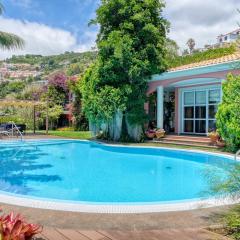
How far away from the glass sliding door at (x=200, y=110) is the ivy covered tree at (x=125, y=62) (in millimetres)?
3005

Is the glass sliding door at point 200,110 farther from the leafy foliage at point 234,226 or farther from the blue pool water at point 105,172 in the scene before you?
the leafy foliage at point 234,226

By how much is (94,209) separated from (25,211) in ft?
3.75

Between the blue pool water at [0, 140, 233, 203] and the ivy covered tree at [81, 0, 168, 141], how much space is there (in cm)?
237

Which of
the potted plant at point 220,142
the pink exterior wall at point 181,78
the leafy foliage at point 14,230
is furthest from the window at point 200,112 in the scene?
the leafy foliage at point 14,230

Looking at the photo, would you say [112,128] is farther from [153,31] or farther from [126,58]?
[153,31]

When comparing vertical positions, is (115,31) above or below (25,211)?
above

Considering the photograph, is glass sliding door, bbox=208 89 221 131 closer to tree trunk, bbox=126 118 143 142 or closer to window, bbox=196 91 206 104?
window, bbox=196 91 206 104

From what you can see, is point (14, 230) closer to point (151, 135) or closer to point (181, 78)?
point (181, 78)

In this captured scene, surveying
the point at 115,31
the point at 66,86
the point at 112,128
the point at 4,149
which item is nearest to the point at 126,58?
the point at 115,31

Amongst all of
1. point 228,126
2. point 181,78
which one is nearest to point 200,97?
point 181,78

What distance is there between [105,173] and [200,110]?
10918 millimetres

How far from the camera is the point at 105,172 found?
11.8 metres

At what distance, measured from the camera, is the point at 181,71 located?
18.4m

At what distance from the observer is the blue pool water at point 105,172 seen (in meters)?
8.38
